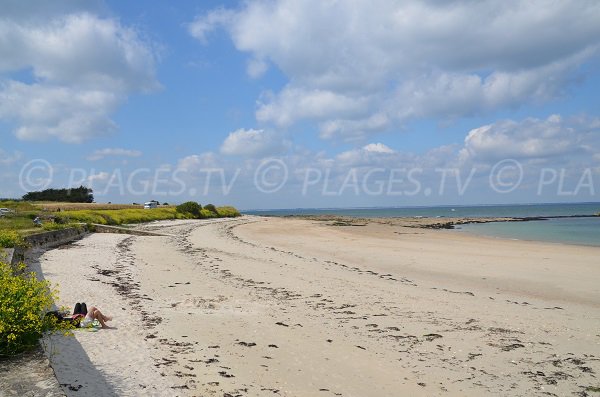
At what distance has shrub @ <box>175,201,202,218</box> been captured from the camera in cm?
7094

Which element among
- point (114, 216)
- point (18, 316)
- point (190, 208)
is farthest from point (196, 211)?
point (18, 316)

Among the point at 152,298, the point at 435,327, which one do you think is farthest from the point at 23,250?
the point at 435,327

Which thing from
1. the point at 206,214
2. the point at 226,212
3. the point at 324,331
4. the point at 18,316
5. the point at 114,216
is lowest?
the point at 324,331

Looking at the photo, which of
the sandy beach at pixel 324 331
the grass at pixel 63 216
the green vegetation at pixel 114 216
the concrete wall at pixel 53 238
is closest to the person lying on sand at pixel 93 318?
the sandy beach at pixel 324 331

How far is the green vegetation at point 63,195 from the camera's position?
85.4m

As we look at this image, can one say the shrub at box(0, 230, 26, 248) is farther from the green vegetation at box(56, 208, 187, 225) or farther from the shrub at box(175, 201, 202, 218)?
the shrub at box(175, 201, 202, 218)

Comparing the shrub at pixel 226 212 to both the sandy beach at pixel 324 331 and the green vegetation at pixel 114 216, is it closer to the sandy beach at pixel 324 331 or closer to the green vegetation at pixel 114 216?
the green vegetation at pixel 114 216

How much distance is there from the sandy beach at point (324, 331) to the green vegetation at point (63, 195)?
75883mm

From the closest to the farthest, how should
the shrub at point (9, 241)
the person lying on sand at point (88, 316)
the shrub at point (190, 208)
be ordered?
the person lying on sand at point (88, 316) → the shrub at point (9, 241) → the shrub at point (190, 208)

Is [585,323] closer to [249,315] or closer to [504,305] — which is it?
[504,305]

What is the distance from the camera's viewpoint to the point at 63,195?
286 ft

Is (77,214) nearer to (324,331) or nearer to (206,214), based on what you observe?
(324,331)

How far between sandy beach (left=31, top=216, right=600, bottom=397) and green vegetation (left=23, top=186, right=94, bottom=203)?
75.9m

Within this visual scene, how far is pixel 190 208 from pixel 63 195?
30.6 m
